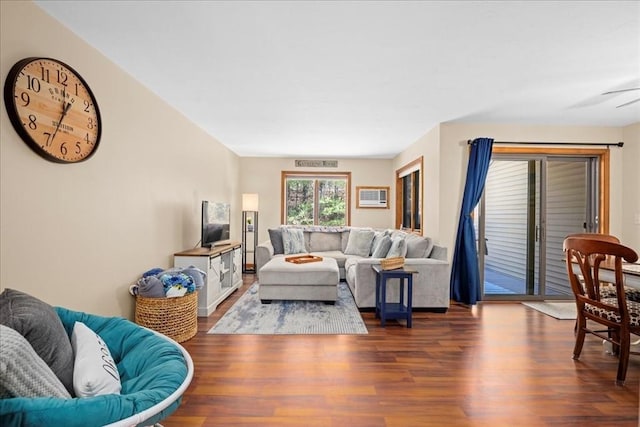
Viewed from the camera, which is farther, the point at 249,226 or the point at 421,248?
the point at 249,226

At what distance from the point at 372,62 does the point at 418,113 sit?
1.47 meters

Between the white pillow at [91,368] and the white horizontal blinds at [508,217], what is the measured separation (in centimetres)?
443

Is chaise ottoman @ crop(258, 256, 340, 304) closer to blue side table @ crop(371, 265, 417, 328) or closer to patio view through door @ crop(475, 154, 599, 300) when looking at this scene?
blue side table @ crop(371, 265, 417, 328)

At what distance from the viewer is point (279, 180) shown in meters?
6.67

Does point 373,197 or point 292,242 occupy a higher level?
point 373,197

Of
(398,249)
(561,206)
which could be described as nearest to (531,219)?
(561,206)

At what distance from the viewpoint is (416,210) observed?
5.36 metres

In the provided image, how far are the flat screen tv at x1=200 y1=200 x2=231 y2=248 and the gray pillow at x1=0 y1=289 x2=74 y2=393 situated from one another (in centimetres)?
263

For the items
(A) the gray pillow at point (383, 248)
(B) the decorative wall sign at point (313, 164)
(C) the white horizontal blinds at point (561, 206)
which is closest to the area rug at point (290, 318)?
(A) the gray pillow at point (383, 248)

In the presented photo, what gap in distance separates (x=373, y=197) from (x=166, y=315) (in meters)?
4.90

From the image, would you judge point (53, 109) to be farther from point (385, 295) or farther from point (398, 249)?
point (398, 249)

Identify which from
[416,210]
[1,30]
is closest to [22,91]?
[1,30]

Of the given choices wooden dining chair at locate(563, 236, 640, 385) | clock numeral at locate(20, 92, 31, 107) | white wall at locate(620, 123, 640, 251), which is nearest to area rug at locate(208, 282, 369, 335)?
wooden dining chair at locate(563, 236, 640, 385)

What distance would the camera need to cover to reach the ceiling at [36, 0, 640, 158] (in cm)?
191
